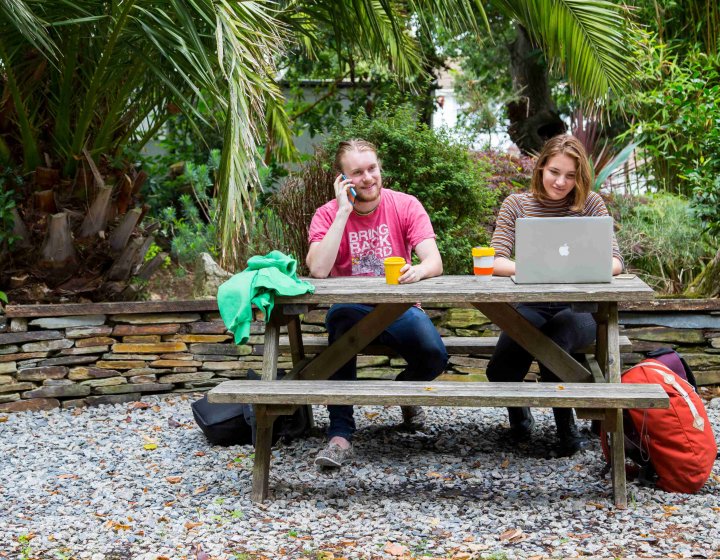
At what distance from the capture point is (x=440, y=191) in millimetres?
5496

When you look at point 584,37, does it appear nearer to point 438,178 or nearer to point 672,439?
point 438,178

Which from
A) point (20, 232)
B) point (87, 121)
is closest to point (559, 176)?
point (87, 121)

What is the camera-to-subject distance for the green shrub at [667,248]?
19.4 feet

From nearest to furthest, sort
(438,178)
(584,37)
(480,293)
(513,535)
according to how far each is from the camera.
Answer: (513,535)
(480,293)
(584,37)
(438,178)

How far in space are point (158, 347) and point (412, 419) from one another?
1600mm

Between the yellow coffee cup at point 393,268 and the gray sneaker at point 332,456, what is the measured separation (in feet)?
2.38

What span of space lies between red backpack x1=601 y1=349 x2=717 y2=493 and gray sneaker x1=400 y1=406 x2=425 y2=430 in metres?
1.12

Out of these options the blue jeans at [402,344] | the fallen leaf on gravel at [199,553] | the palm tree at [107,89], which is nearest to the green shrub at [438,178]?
the palm tree at [107,89]

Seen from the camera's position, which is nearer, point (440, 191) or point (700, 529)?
point (700, 529)

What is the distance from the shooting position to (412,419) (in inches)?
170

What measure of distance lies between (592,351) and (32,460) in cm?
259

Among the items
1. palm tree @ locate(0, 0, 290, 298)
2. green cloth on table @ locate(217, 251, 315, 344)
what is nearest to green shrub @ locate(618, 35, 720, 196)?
palm tree @ locate(0, 0, 290, 298)

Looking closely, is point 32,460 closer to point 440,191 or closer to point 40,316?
point 40,316

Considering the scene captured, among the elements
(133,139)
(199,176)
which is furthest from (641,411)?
(199,176)
